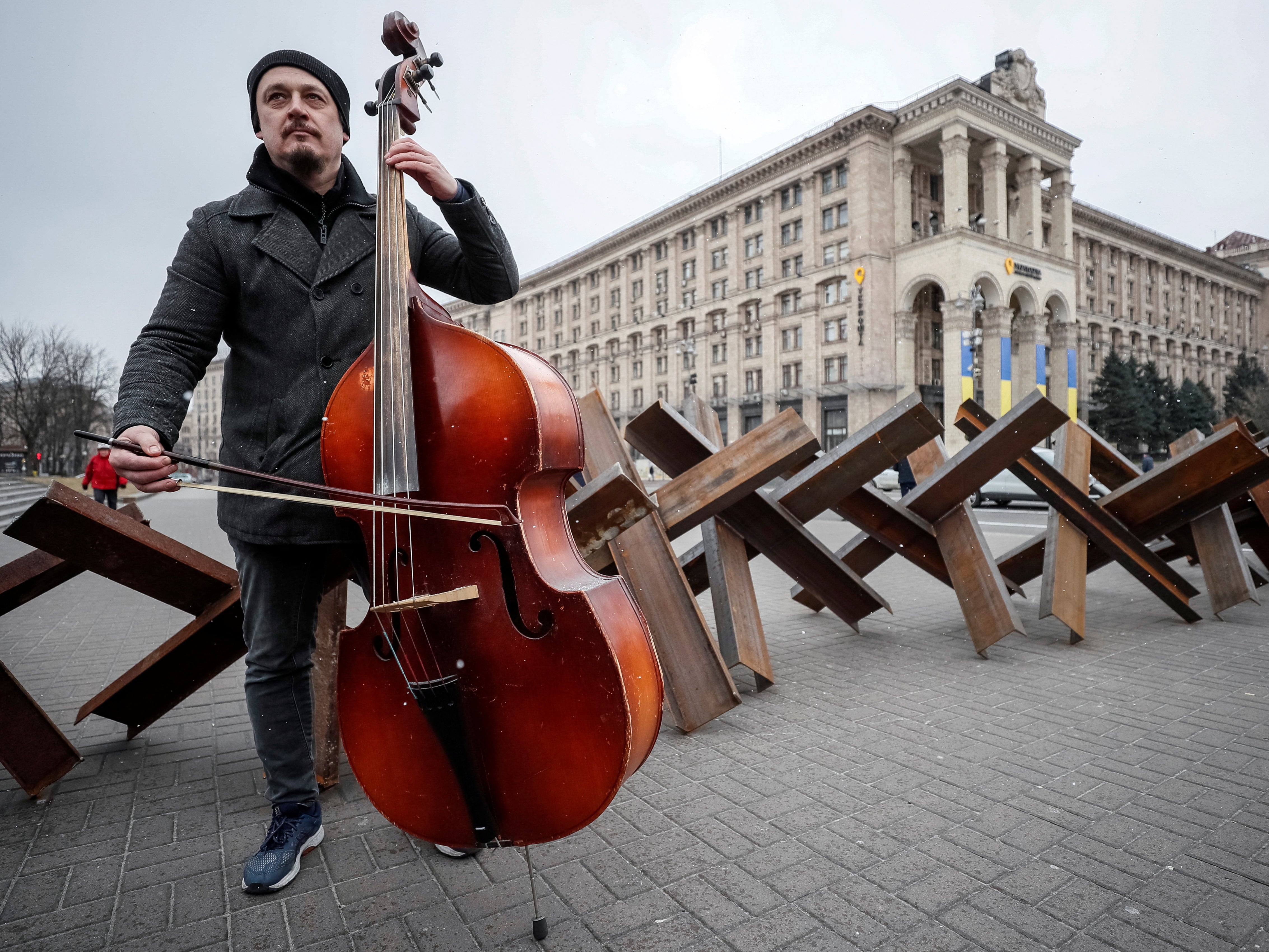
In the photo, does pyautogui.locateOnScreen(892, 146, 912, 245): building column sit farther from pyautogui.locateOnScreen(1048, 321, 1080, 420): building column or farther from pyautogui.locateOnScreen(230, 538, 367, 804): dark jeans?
pyautogui.locateOnScreen(230, 538, 367, 804): dark jeans

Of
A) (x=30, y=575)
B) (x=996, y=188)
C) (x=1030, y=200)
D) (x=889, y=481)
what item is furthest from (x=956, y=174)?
(x=30, y=575)

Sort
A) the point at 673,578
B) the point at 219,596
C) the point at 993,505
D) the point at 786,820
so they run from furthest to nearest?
the point at 993,505 → the point at 673,578 → the point at 219,596 → the point at 786,820

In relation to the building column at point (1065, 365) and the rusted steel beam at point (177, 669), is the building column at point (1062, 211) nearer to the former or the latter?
the building column at point (1065, 365)

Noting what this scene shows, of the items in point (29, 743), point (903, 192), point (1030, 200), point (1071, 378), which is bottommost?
point (29, 743)

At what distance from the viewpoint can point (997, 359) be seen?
46.9 meters

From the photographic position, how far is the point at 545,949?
183cm

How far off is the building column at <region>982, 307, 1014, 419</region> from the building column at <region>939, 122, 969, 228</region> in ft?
20.3

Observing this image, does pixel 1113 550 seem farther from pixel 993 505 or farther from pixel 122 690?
pixel 993 505

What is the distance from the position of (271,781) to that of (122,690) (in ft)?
4.29

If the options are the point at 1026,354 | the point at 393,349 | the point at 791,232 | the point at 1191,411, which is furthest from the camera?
the point at 1191,411

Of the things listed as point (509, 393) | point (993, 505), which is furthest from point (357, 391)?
point (993, 505)

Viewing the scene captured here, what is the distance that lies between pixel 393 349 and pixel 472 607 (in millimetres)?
666

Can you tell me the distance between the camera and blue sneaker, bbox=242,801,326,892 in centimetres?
210

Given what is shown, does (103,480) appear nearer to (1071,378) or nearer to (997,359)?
(997,359)
